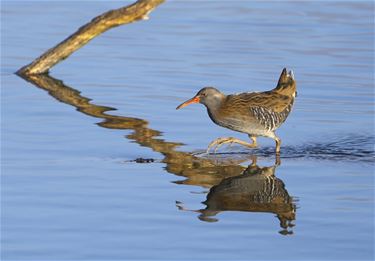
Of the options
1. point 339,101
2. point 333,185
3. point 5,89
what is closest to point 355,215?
point 333,185

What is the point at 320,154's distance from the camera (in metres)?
12.5

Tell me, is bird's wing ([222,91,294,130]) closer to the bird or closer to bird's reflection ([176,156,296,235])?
the bird

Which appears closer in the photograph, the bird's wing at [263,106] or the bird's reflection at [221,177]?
Answer: the bird's reflection at [221,177]

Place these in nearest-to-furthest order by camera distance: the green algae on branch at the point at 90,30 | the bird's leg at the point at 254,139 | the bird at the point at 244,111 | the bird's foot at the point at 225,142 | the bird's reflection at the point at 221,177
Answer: the bird's reflection at the point at 221,177 < the bird's foot at the point at 225,142 < the bird at the point at 244,111 < the bird's leg at the point at 254,139 < the green algae on branch at the point at 90,30

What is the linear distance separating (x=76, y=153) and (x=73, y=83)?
4908mm

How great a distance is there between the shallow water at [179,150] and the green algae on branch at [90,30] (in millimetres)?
280

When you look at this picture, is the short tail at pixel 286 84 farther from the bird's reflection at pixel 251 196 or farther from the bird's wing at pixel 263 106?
the bird's reflection at pixel 251 196

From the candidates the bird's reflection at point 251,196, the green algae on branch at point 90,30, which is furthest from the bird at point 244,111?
the green algae on branch at point 90,30

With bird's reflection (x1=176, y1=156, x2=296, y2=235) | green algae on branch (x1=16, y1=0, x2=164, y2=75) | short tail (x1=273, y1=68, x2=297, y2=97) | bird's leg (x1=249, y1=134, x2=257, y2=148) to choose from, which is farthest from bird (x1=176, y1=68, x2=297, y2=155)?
green algae on branch (x1=16, y1=0, x2=164, y2=75)

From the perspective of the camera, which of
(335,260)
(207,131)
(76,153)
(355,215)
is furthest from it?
(207,131)

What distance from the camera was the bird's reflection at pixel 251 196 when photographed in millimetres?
9984

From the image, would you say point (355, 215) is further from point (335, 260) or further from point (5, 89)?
point (5, 89)

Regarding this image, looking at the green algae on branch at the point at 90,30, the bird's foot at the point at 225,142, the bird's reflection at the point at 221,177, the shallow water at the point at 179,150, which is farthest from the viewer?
the green algae on branch at the point at 90,30

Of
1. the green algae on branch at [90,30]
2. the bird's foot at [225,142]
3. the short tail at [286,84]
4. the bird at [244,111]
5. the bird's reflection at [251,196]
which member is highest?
the green algae on branch at [90,30]
